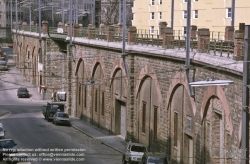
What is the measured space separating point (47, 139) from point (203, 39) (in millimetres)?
17796

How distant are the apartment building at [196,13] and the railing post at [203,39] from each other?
1737 centimetres

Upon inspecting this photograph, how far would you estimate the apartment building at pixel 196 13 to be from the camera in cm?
5509

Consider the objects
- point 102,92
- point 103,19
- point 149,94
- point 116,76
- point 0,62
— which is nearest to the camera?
point 149,94

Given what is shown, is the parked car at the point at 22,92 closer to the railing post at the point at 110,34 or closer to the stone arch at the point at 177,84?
the railing post at the point at 110,34

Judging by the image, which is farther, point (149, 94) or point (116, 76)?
point (116, 76)

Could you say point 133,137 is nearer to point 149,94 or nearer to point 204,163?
point 149,94

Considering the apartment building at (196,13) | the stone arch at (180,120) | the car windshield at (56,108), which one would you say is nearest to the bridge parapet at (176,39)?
the stone arch at (180,120)

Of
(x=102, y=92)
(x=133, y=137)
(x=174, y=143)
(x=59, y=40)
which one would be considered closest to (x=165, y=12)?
(x=59, y=40)

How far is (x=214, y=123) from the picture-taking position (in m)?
28.8

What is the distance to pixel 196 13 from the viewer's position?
64688 mm

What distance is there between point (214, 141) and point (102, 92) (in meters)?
22.5

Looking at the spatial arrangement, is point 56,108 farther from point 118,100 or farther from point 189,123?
point 189,123

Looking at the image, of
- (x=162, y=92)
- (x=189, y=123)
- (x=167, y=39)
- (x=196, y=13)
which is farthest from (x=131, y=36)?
(x=196, y=13)

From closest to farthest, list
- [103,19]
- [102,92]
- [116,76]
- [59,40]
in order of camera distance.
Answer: [116,76] < [102,92] < [59,40] < [103,19]
